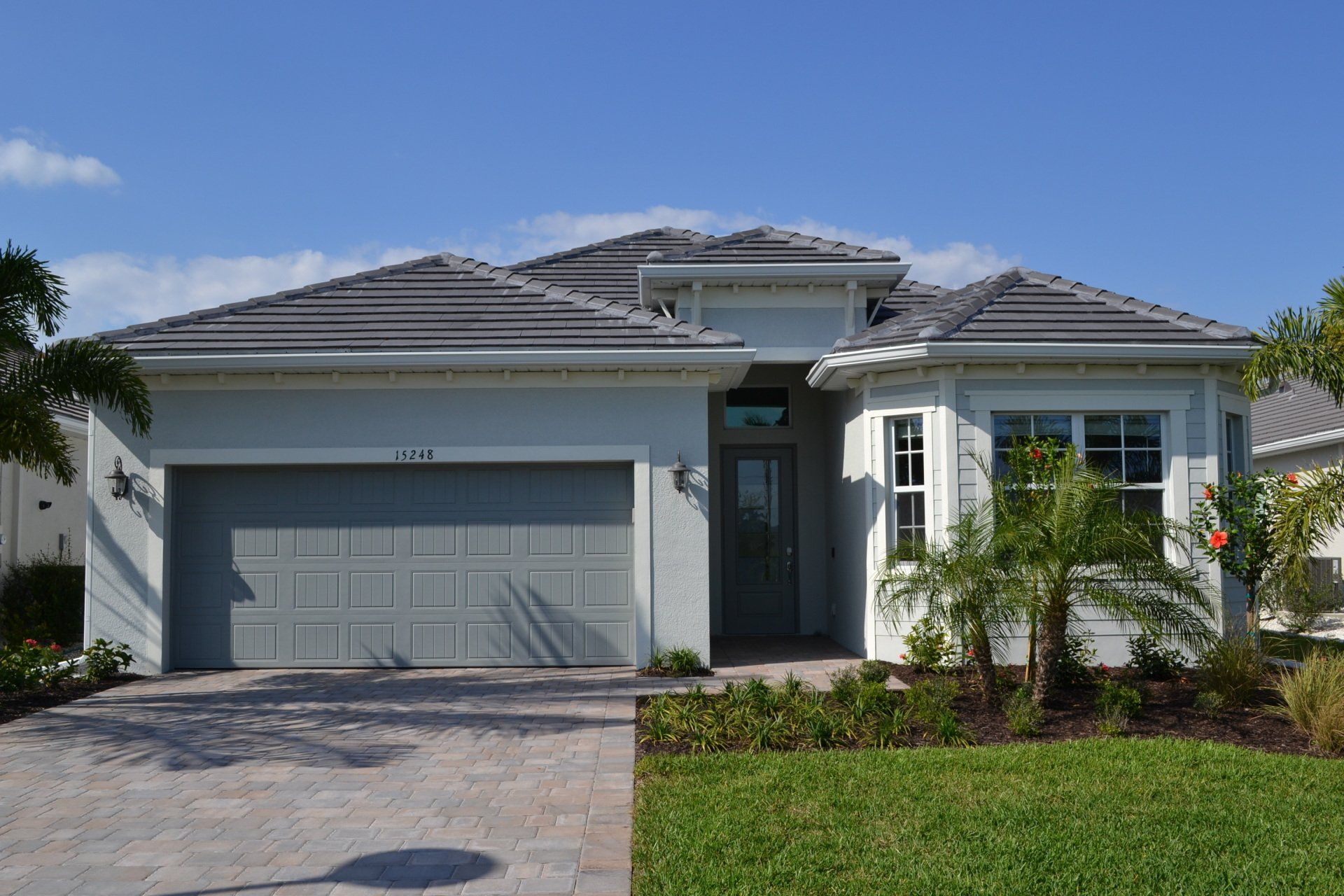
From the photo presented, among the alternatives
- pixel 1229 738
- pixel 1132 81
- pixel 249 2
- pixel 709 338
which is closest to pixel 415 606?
pixel 709 338

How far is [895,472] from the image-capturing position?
11.2 metres

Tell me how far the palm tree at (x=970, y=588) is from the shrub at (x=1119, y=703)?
885mm

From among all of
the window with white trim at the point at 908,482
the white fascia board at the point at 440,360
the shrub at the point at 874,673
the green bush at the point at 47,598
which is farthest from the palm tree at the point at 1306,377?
the green bush at the point at 47,598

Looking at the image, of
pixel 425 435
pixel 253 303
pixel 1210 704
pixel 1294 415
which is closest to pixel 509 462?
pixel 425 435

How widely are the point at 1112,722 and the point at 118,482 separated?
1027 cm

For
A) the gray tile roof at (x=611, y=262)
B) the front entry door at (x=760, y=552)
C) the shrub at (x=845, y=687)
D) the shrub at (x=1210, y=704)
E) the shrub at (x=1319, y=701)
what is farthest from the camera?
the gray tile roof at (x=611, y=262)

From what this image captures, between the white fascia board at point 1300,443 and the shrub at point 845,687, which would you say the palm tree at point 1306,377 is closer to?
the shrub at point 845,687

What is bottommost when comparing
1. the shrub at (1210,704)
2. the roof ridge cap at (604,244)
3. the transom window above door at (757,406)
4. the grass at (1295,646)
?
the grass at (1295,646)

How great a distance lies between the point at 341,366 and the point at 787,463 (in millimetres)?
6161

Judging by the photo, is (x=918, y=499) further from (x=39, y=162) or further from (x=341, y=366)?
(x=39, y=162)

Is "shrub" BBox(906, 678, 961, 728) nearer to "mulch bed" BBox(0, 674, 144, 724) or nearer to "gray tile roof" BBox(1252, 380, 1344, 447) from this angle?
"mulch bed" BBox(0, 674, 144, 724)

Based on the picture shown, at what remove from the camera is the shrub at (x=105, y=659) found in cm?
1037

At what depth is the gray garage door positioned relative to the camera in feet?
36.1

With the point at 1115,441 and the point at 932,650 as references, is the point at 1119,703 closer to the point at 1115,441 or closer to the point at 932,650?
the point at 932,650
